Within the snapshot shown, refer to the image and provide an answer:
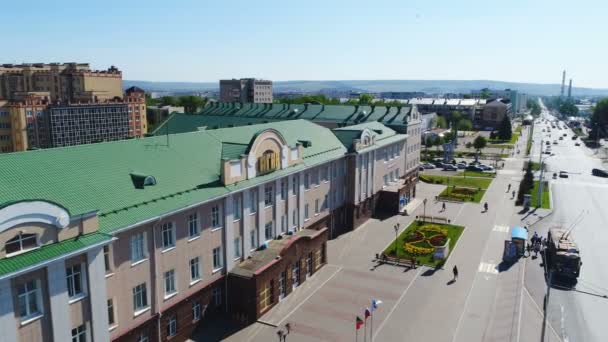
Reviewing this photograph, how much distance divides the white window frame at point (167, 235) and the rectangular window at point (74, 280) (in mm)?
5803

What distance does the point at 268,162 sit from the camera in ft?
125

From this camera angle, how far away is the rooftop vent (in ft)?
92.3

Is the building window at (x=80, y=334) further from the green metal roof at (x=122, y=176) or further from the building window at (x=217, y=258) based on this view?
the building window at (x=217, y=258)

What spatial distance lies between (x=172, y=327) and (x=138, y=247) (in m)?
6.21

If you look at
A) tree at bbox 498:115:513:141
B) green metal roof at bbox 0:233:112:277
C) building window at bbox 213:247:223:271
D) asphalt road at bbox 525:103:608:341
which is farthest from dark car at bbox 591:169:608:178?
green metal roof at bbox 0:233:112:277

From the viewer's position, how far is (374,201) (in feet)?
199

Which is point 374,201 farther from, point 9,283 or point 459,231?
point 9,283

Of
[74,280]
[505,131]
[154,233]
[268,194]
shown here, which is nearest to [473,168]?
[505,131]

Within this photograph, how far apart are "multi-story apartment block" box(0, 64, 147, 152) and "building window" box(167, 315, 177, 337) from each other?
6481cm

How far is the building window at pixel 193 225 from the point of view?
30344mm

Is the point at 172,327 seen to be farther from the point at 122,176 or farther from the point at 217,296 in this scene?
the point at 122,176

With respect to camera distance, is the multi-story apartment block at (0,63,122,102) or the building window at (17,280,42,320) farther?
the multi-story apartment block at (0,63,122,102)

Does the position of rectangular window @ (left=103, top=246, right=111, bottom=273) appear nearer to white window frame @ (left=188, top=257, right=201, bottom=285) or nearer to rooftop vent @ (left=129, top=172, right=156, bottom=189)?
rooftop vent @ (left=129, top=172, right=156, bottom=189)

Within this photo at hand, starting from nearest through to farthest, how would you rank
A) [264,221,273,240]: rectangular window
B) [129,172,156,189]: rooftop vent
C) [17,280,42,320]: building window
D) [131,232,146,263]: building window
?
[17,280,42,320]: building window → [131,232,146,263]: building window → [129,172,156,189]: rooftop vent → [264,221,273,240]: rectangular window
